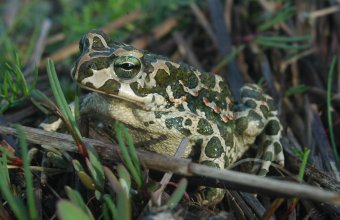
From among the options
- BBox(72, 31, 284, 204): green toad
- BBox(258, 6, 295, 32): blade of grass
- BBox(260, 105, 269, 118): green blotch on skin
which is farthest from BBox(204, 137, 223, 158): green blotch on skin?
BBox(258, 6, 295, 32): blade of grass

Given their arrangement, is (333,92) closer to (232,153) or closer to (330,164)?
(330,164)

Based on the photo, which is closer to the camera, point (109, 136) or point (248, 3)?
point (109, 136)

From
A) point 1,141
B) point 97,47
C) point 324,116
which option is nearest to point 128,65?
point 97,47

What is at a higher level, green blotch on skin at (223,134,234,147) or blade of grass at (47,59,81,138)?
blade of grass at (47,59,81,138)

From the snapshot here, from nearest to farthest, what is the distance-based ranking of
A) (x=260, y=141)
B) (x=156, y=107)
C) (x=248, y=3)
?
(x=156, y=107) < (x=260, y=141) < (x=248, y=3)

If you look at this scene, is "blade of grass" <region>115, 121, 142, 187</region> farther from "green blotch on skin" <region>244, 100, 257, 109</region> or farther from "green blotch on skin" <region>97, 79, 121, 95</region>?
"green blotch on skin" <region>244, 100, 257, 109</region>

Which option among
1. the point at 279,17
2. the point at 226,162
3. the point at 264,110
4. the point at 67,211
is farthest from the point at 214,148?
the point at 279,17
